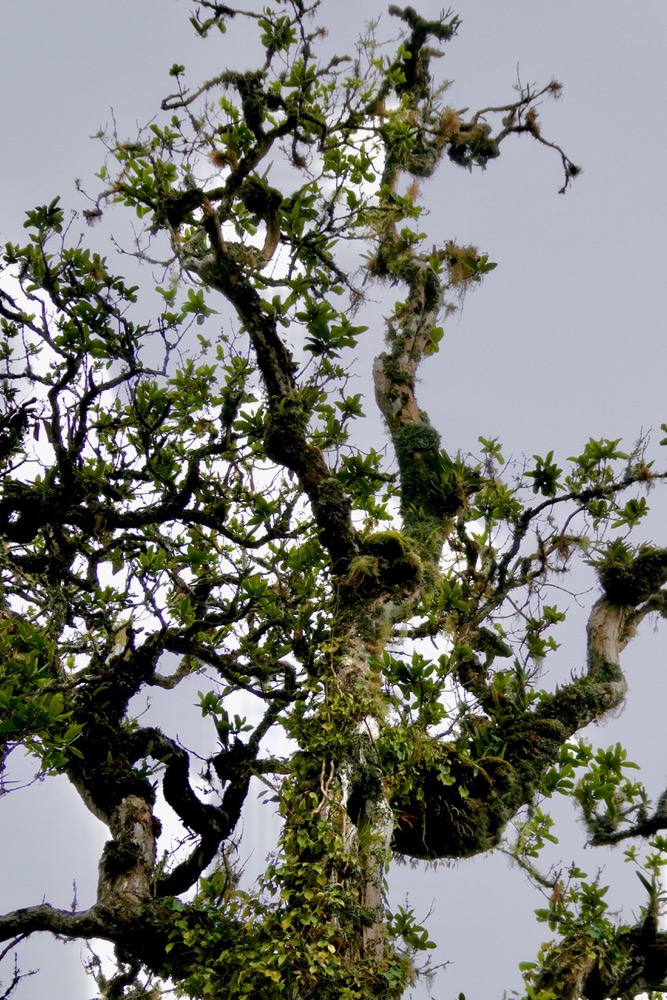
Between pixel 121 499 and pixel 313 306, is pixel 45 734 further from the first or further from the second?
pixel 313 306

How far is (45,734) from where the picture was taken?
14.3 feet

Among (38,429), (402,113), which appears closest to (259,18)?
(402,113)

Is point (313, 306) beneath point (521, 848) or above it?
above

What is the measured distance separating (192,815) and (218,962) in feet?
5.05

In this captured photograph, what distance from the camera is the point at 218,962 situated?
437 centimetres

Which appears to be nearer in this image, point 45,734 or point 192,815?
point 45,734

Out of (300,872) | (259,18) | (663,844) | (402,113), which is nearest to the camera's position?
(300,872)

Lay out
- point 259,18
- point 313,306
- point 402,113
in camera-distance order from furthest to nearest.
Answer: point 402,113, point 259,18, point 313,306

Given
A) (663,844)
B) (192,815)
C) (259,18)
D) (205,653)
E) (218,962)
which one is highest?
(259,18)

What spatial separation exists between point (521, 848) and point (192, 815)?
2.35 metres

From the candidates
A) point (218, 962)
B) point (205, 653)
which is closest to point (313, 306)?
point (205, 653)

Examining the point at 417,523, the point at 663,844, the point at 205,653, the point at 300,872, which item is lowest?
the point at 300,872

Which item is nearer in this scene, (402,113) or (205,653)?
(205,653)

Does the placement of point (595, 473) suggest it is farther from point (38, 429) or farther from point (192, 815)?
point (38, 429)
